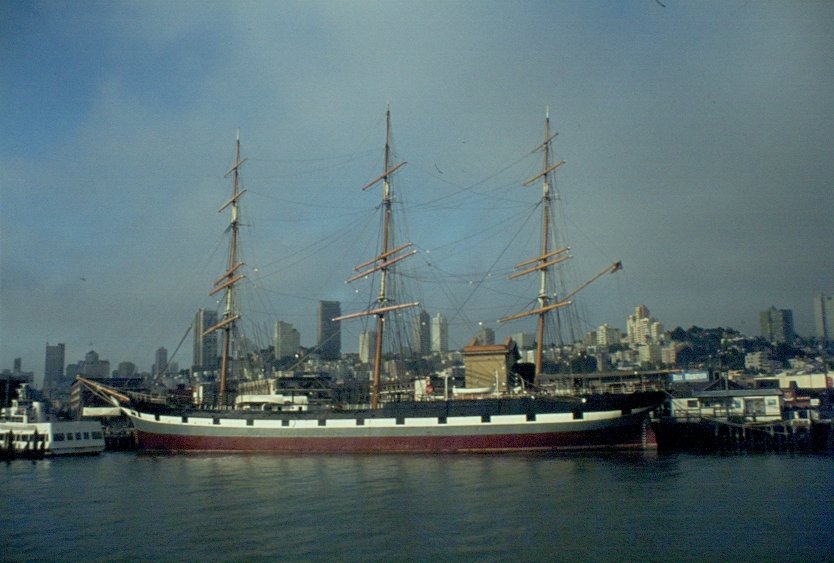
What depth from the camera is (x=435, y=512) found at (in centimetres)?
1914

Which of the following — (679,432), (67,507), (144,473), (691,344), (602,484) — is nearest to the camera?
(67,507)

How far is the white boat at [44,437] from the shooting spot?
37625 mm

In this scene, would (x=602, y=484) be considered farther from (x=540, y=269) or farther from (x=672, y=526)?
(x=540, y=269)

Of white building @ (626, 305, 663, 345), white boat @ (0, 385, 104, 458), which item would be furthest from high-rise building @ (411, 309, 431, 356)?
white building @ (626, 305, 663, 345)

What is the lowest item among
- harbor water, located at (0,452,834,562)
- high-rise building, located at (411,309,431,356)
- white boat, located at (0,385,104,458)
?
harbor water, located at (0,452,834,562)

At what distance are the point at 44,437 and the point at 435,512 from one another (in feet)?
94.5

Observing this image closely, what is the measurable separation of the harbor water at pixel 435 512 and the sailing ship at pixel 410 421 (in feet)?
12.2

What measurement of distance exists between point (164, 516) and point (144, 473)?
38.2ft

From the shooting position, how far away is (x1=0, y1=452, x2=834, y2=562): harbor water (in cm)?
1517

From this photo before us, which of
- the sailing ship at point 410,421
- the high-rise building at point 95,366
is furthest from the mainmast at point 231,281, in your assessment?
the high-rise building at point 95,366

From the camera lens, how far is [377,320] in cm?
4491

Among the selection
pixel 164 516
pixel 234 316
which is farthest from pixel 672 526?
pixel 234 316

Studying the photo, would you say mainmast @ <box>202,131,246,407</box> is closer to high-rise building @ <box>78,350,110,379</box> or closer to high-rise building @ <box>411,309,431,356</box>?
high-rise building @ <box>411,309,431,356</box>

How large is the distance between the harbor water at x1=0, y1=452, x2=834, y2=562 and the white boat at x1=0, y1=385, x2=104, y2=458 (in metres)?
7.96
